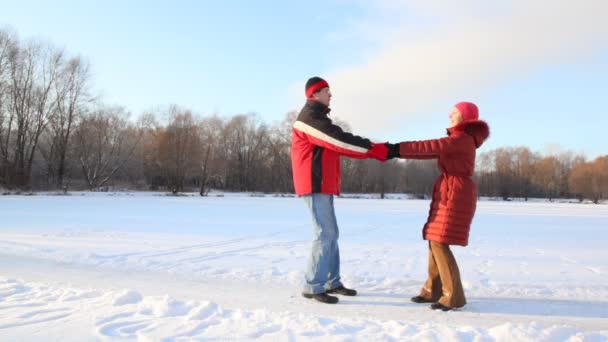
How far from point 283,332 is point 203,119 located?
2089 inches

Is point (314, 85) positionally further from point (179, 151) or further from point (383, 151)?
point (179, 151)

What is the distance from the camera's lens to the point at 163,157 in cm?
4447

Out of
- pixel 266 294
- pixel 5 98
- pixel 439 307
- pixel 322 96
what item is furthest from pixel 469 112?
pixel 5 98

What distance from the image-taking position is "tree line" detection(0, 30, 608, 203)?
3522cm

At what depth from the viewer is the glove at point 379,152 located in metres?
3.30

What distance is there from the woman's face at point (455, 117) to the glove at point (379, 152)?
0.61 m

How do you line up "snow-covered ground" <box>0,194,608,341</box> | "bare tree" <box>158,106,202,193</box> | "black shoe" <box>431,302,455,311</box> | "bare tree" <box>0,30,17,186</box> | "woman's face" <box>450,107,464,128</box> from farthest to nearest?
"bare tree" <box>158,106,202,193</box> < "bare tree" <box>0,30,17,186</box> < "woman's face" <box>450,107,464,128</box> < "black shoe" <box>431,302,455,311</box> < "snow-covered ground" <box>0,194,608,341</box>

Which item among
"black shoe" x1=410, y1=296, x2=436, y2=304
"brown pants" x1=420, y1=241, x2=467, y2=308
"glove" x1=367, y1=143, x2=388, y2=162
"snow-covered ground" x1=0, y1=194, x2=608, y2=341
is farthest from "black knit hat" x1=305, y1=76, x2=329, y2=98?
"black shoe" x1=410, y1=296, x2=436, y2=304

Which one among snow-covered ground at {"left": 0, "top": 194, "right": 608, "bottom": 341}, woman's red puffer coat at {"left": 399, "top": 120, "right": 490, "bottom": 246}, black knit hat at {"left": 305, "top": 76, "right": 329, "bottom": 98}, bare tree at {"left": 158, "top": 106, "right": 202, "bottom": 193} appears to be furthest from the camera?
bare tree at {"left": 158, "top": 106, "right": 202, "bottom": 193}

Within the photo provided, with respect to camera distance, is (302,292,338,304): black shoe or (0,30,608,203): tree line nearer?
(302,292,338,304): black shoe

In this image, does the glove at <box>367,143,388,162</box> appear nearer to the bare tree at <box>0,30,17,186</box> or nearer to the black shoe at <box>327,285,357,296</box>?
the black shoe at <box>327,285,357,296</box>

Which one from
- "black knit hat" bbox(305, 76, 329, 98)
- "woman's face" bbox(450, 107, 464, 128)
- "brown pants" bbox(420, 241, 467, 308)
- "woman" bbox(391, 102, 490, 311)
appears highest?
"black knit hat" bbox(305, 76, 329, 98)

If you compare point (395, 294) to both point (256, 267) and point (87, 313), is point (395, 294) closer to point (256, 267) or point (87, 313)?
point (256, 267)

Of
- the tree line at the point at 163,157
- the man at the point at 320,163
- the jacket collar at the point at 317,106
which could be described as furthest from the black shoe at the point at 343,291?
the tree line at the point at 163,157
